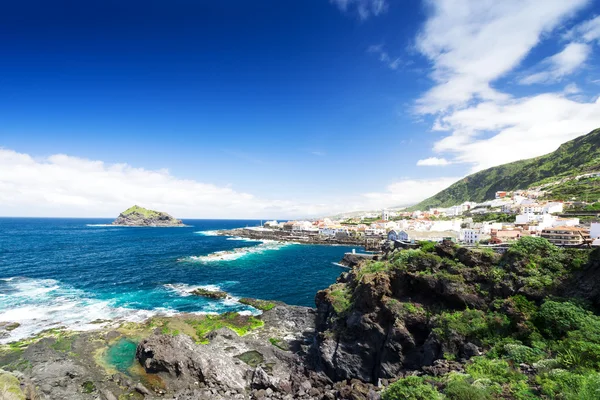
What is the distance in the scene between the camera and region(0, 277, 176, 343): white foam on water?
32.7 meters

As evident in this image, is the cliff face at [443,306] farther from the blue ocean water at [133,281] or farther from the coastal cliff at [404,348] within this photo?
the blue ocean water at [133,281]

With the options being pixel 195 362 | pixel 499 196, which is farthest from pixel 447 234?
pixel 499 196

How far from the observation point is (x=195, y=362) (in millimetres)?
23047

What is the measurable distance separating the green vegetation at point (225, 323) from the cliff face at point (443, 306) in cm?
1062

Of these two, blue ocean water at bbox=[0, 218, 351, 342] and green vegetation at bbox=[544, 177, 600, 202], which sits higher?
green vegetation at bbox=[544, 177, 600, 202]

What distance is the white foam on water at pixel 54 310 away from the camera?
3269 cm

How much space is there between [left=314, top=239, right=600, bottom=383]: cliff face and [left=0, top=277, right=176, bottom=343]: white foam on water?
26.3 m

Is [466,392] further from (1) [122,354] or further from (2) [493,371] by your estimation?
(1) [122,354]

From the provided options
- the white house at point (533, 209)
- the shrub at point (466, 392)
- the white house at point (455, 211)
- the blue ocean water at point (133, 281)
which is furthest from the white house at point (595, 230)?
the white house at point (455, 211)

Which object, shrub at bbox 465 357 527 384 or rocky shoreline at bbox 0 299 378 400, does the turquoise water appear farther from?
shrub at bbox 465 357 527 384

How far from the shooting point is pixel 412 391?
12672 millimetres

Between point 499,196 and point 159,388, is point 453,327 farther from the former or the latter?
point 499,196

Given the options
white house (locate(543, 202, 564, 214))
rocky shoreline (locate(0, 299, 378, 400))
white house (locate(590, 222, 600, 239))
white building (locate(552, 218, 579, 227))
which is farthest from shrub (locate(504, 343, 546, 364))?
white house (locate(543, 202, 564, 214))

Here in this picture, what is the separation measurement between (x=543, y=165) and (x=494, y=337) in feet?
740
